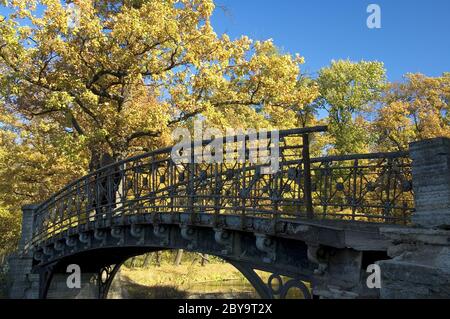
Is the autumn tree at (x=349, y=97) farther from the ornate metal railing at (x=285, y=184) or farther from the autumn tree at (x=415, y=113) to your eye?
the ornate metal railing at (x=285, y=184)

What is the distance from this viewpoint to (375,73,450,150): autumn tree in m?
27.7

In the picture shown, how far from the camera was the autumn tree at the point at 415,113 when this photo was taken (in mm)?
27734

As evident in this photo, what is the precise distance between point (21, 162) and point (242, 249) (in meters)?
14.2

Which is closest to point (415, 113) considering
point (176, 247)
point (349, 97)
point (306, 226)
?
point (349, 97)

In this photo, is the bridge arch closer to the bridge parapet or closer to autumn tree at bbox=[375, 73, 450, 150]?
the bridge parapet

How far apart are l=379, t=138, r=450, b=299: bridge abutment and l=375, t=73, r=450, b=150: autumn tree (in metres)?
24.0

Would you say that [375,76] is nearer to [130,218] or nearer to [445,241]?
[130,218]

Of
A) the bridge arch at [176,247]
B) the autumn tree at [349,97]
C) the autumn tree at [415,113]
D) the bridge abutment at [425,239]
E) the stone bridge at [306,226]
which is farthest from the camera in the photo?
the autumn tree at [349,97]

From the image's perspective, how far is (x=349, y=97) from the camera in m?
34.6

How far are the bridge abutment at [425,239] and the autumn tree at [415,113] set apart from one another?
2396cm

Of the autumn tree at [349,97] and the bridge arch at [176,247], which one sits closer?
the bridge arch at [176,247]

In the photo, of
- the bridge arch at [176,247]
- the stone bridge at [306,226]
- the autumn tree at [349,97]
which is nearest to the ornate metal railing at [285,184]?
the stone bridge at [306,226]
